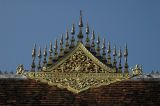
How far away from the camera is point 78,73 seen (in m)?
16.4

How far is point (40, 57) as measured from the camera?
17.3 meters

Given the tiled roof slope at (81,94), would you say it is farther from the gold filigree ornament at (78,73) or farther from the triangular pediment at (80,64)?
the triangular pediment at (80,64)

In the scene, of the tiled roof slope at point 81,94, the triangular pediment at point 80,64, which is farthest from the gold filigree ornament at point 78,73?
the tiled roof slope at point 81,94

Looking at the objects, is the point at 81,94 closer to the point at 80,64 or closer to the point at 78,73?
the point at 78,73

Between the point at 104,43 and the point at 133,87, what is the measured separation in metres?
2.52

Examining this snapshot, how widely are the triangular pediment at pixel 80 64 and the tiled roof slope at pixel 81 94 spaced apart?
84cm

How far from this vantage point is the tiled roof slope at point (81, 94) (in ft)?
50.2

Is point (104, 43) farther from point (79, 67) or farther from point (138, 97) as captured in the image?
point (138, 97)

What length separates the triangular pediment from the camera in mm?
16609

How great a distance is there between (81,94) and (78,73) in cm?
103

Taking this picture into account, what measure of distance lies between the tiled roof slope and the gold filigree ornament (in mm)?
247

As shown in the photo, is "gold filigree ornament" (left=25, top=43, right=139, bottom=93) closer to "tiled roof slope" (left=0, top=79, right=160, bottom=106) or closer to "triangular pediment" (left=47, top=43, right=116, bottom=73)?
"triangular pediment" (left=47, top=43, right=116, bottom=73)

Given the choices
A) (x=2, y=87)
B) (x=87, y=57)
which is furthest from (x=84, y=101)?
(x=2, y=87)

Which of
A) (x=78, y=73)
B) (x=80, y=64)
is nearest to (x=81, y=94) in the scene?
(x=78, y=73)
